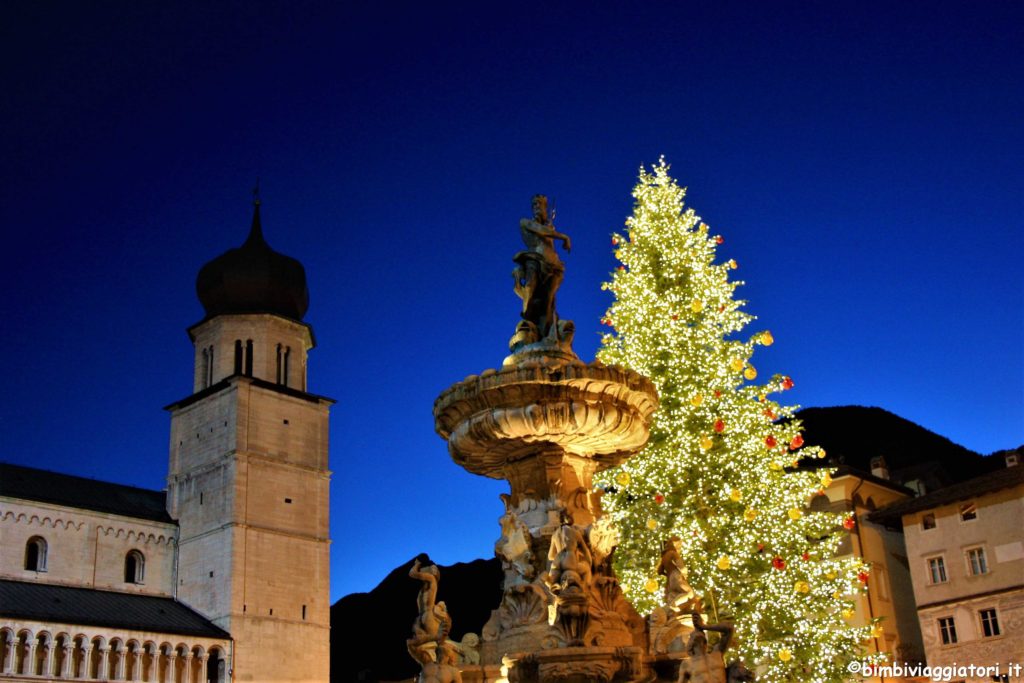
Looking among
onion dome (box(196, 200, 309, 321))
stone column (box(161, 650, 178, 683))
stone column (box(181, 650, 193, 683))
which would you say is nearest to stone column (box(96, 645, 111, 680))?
stone column (box(161, 650, 178, 683))

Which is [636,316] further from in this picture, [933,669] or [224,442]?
[224,442]

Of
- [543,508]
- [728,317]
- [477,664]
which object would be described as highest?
[728,317]

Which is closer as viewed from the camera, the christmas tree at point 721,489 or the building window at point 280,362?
the christmas tree at point 721,489

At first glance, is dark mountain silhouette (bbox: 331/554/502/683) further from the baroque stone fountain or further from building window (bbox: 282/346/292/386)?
the baroque stone fountain

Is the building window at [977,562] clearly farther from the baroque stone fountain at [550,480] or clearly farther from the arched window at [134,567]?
the arched window at [134,567]

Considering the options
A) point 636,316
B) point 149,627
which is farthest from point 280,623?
point 636,316

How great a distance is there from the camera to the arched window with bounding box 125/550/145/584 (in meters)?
46.6

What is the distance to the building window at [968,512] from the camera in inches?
1133

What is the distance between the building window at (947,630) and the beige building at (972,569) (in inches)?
1.0

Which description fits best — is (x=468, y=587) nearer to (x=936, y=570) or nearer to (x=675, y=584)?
(x=936, y=570)

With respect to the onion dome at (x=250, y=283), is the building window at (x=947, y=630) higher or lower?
lower

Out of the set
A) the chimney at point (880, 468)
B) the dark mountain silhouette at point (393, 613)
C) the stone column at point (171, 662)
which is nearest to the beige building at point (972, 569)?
the chimney at point (880, 468)

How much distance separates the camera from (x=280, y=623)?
147 feet

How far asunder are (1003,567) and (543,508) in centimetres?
2194
